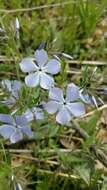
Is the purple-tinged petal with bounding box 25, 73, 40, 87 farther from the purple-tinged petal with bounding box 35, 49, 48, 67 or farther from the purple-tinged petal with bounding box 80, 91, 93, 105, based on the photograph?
the purple-tinged petal with bounding box 80, 91, 93, 105

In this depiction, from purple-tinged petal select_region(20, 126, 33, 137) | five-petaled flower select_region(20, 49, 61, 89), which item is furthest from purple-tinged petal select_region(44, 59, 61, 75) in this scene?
purple-tinged petal select_region(20, 126, 33, 137)

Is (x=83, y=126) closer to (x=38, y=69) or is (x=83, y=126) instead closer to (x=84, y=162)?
(x=84, y=162)

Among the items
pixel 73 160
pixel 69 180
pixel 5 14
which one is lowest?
pixel 69 180

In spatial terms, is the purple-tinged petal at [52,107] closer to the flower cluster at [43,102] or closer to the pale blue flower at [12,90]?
the flower cluster at [43,102]

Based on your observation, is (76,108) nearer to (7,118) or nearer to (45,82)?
(45,82)

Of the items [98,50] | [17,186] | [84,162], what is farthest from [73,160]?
[98,50]

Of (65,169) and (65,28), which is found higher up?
(65,28)

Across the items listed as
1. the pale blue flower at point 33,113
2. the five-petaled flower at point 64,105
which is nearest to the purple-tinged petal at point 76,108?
the five-petaled flower at point 64,105
